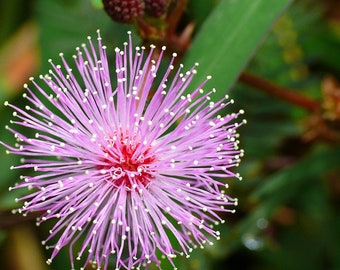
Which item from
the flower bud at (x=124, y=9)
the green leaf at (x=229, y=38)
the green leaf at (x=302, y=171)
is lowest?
the green leaf at (x=302, y=171)

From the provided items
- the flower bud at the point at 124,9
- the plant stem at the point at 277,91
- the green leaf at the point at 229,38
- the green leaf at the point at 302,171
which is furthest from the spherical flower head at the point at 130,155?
the green leaf at the point at 302,171

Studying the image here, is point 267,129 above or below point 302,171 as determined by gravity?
above

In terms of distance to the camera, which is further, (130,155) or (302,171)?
(302,171)

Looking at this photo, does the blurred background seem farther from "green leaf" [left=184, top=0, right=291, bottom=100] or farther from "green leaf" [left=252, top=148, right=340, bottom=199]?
"green leaf" [left=184, top=0, right=291, bottom=100]

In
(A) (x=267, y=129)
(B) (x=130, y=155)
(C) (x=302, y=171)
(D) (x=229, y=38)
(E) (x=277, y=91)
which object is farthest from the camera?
(A) (x=267, y=129)

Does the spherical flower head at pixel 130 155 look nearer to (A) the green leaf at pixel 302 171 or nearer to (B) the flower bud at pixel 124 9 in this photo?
(B) the flower bud at pixel 124 9

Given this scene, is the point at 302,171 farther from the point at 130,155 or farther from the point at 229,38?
the point at 130,155

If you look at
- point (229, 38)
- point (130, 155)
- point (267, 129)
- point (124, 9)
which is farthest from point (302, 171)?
point (124, 9)

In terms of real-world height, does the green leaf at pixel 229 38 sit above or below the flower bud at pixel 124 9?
below
